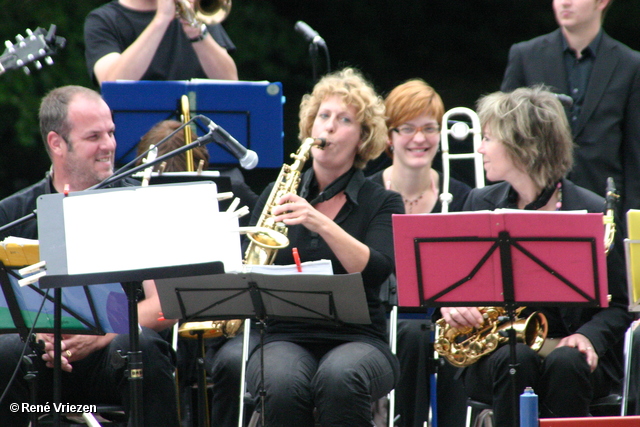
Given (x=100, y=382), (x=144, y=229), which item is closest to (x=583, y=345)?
(x=144, y=229)

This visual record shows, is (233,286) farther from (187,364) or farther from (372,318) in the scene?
(187,364)

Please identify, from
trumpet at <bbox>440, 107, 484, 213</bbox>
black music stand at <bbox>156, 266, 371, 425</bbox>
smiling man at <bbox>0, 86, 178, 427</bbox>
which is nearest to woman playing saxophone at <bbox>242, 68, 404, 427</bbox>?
black music stand at <bbox>156, 266, 371, 425</bbox>

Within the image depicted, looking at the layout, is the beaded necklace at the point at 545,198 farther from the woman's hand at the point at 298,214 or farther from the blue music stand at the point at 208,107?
the blue music stand at the point at 208,107

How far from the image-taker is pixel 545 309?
3.88 m

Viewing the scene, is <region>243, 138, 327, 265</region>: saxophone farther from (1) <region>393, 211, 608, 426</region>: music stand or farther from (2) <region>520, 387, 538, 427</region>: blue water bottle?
(2) <region>520, 387, 538, 427</region>: blue water bottle

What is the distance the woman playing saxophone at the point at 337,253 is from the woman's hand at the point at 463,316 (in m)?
0.28

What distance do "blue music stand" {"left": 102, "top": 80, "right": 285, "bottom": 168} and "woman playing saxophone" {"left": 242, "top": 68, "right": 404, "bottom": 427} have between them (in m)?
0.33

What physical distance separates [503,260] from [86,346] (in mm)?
1732

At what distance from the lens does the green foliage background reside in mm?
8461

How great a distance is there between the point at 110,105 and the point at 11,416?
1.64m

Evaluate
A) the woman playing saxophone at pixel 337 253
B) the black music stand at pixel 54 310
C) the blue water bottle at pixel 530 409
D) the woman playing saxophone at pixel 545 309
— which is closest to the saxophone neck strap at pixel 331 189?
the woman playing saxophone at pixel 337 253

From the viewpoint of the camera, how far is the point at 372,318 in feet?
12.8

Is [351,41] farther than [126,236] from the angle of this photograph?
Yes

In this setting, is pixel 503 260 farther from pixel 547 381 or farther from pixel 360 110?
pixel 360 110
